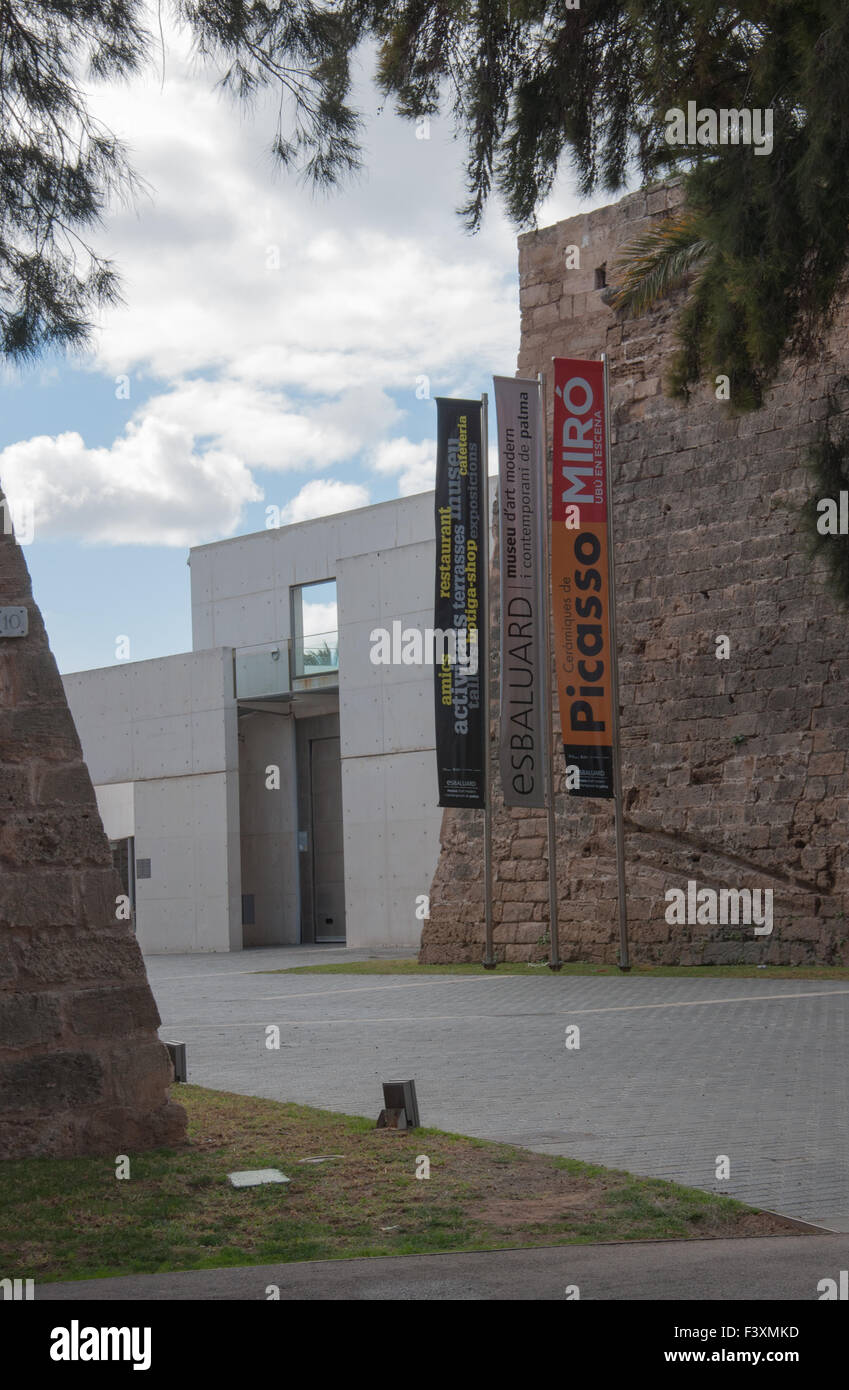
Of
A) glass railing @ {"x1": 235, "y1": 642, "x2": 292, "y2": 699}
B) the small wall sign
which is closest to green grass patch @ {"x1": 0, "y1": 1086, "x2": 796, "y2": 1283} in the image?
the small wall sign

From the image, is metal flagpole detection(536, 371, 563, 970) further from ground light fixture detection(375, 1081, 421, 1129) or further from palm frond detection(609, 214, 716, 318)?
ground light fixture detection(375, 1081, 421, 1129)

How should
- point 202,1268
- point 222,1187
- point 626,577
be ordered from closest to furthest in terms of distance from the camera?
point 202,1268
point 222,1187
point 626,577

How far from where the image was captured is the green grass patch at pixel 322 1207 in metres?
4.93

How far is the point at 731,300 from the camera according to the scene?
878 cm

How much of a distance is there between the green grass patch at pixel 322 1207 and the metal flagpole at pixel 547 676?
9.82 meters

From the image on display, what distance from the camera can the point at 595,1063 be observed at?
927 cm

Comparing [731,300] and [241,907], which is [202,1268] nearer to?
[731,300]

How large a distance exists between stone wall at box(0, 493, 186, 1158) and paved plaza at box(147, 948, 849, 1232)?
1.56 meters

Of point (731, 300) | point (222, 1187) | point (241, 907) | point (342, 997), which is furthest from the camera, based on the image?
point (241, 907)

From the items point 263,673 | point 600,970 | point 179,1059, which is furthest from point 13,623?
point 263,673

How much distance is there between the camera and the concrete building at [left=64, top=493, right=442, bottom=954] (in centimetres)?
2550

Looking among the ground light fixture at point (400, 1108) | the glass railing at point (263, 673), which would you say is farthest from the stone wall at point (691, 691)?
the ground light fixture at point (400, 1108)

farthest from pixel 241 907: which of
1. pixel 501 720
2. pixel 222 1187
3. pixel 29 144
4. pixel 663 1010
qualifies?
pixel 222 1187
